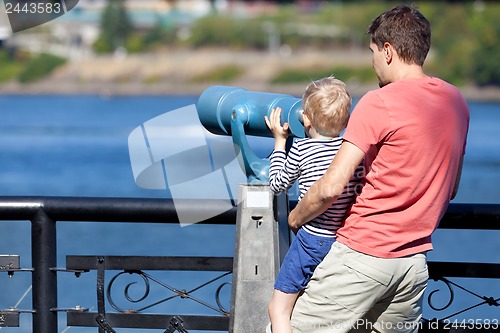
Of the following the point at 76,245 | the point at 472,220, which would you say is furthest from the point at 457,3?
the point at 472,220

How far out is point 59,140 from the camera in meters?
37.9

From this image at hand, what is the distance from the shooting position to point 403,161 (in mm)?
2297

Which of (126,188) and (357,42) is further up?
(357,42)

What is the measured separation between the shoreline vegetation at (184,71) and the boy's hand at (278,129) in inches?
2925

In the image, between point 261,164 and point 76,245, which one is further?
point 76,245

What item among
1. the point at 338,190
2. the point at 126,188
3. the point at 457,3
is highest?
the point at 457,3

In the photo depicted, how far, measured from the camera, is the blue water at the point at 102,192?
8.02 m

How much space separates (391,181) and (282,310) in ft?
1.56

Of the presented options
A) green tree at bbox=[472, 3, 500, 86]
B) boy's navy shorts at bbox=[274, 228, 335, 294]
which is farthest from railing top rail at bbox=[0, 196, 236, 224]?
green tree at bbox=[472, 3, 500, 86]

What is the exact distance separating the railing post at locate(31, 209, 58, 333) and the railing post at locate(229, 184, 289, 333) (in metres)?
0.70

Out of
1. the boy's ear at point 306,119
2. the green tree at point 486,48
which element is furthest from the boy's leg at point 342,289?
the green tree at point 486,48

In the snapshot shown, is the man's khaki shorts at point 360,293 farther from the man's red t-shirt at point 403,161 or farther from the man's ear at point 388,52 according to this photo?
the man's ear at point 388,52

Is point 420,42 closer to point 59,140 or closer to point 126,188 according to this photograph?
point 126,188

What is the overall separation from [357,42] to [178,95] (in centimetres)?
1854
